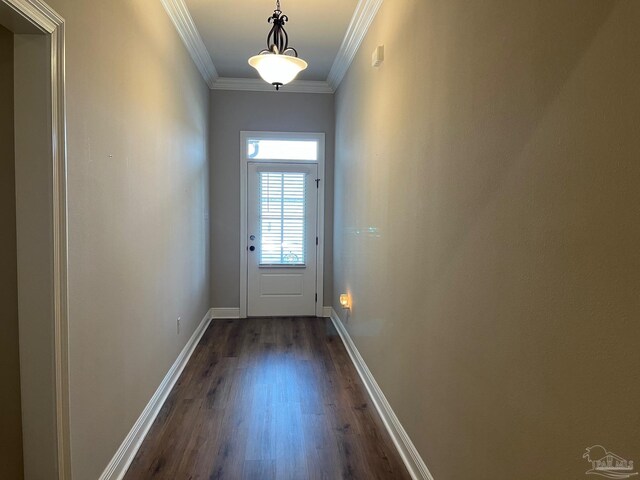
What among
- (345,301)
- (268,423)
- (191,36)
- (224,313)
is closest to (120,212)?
(268,423)

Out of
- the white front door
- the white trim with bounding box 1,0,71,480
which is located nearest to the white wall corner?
the white front door

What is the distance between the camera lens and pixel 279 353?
425 cm

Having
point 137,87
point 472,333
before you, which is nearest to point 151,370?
point 137,87

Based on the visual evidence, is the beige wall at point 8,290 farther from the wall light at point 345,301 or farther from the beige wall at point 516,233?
the wall light at point 345,301

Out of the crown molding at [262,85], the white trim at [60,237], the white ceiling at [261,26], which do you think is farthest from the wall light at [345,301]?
the white trim at [60,237]

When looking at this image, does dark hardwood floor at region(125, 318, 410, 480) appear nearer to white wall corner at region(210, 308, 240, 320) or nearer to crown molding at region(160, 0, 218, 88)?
white wall corner at region(210, 308, 240, 320)

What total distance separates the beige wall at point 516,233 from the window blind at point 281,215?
115 inches

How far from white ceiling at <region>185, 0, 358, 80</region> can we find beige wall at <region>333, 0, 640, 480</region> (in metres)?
1.09

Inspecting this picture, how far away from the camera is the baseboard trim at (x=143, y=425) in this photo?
2.21 meters

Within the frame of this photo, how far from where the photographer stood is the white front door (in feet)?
18.0

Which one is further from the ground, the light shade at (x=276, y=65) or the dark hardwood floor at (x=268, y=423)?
the light shade at (x=276, y=65)

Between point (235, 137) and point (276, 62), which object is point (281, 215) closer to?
point (235, 137)

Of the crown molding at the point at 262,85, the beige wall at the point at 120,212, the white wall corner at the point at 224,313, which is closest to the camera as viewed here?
the beige wall at the point at 120,212

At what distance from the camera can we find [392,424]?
269 cm
